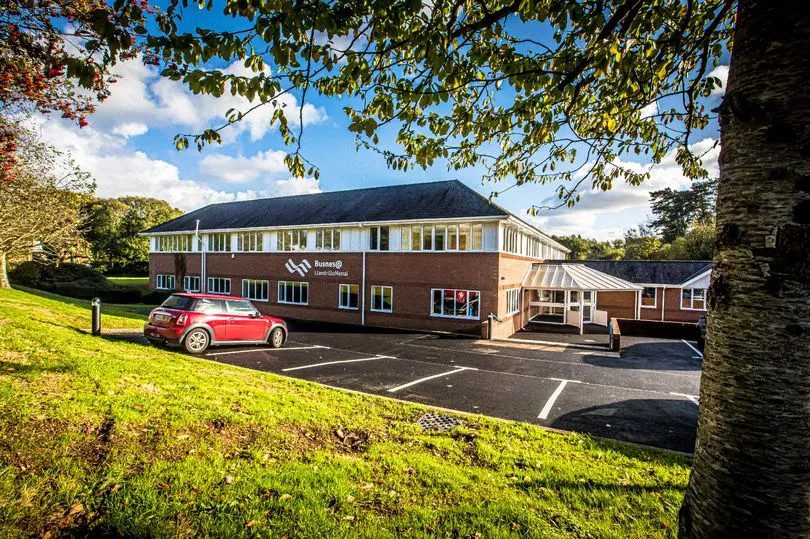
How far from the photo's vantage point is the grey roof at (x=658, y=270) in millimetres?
28103

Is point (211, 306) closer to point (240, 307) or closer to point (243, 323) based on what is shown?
point (240, 307)

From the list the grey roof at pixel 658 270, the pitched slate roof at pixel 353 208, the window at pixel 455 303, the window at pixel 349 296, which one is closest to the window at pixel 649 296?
the grey roof at pixel 658 270

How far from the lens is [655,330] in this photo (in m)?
21.7

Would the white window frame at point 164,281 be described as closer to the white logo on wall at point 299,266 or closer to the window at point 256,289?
the window at point 256,289

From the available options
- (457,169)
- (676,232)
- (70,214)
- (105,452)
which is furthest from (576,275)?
(676,232)

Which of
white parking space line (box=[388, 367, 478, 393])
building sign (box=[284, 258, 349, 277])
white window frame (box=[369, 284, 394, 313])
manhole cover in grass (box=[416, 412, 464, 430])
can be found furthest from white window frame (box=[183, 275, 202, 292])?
manhole cover in grass (box=[416, 412, 464, 430])

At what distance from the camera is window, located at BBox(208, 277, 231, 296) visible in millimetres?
29484

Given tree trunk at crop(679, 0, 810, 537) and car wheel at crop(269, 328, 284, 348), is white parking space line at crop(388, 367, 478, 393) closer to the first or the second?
car wheel at crop(269, 328, 284, 348)

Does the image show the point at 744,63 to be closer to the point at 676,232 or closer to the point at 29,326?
the point at 29,326

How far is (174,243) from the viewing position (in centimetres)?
3328

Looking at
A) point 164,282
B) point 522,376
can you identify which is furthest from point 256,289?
point 522,376

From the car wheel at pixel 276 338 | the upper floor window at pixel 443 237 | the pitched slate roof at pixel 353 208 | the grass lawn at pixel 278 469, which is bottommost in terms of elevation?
the car wheel at pixel 276 338

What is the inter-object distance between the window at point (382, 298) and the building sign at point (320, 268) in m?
2.41

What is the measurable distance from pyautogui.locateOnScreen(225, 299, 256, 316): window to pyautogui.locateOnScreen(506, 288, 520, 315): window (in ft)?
44.0
